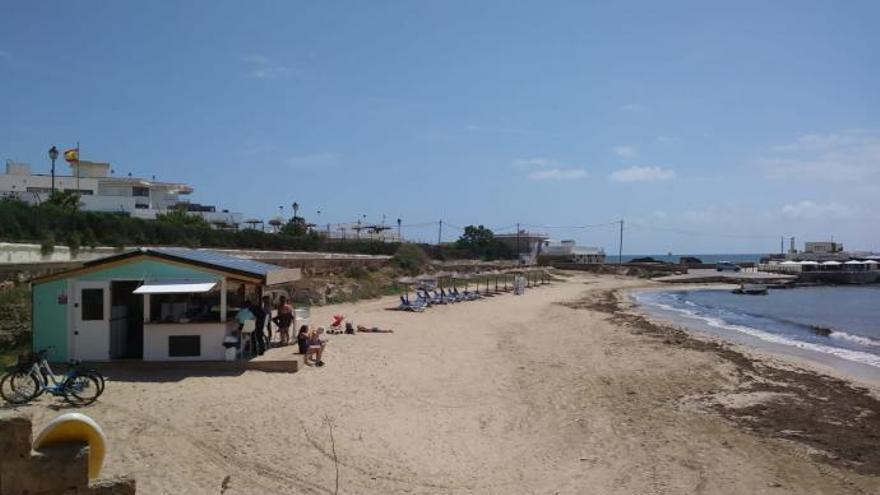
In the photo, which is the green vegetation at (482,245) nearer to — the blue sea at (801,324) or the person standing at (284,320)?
the blue sea at (801,324)

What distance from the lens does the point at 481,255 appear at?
282ft

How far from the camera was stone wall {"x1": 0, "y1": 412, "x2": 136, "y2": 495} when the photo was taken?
4926 mm

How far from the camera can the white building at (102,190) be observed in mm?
54688

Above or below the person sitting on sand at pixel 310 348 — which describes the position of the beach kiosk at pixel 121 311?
above

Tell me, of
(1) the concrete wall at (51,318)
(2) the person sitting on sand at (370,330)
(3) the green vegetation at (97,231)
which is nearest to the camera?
(1) the concrete wall at (51,318)

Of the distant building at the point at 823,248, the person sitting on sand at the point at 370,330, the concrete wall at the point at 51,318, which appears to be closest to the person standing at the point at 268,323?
the person sitting on sand at the point at 370,330

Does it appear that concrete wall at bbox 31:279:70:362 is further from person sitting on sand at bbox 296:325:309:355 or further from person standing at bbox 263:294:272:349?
person sitting on sand at bbox 296:325:309:355

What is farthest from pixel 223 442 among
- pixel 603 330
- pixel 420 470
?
pixel 603 330

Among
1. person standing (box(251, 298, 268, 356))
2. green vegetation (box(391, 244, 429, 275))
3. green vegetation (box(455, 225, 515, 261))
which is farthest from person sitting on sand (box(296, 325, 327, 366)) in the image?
green vegetation (box(455, 225, 515, 261))

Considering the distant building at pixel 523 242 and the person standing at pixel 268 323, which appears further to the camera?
the distant building at pixel 523 242

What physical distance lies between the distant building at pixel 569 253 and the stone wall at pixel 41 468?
3622 inches

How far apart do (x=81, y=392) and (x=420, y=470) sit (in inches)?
219

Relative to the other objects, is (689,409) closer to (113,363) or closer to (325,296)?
(113,363)

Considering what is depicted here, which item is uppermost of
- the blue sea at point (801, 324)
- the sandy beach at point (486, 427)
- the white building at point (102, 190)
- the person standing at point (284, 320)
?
the white building at point (102, 190)
